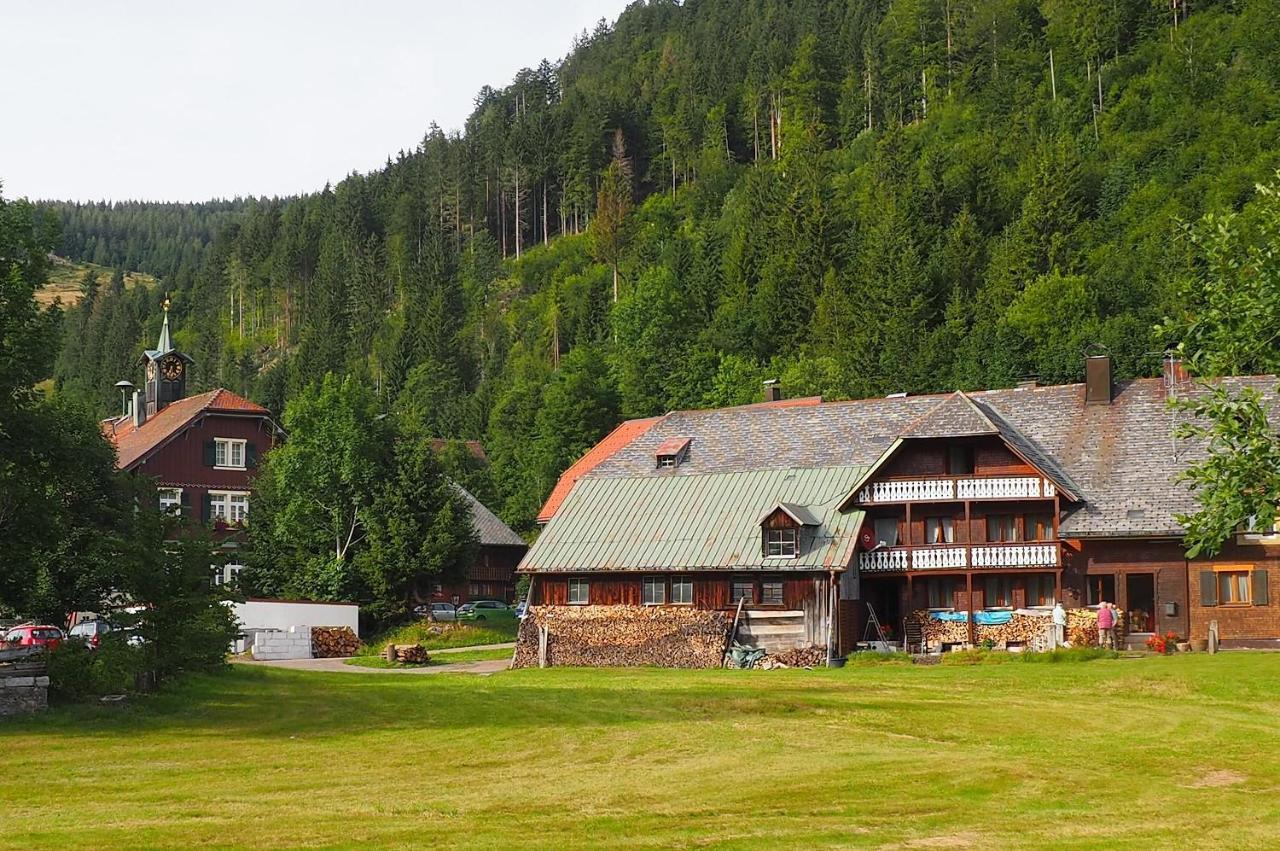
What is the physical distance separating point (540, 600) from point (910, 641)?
1253 centimetres

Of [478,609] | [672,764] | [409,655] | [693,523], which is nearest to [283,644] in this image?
[409,655]

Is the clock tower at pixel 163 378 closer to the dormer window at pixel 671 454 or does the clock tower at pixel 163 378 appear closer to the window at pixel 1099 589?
the dormer window at pixel 671 454

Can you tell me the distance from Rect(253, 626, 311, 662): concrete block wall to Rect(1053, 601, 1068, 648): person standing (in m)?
27.7

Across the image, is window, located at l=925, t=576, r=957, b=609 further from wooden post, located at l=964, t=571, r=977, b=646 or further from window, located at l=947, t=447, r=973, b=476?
window, located at l=947, t=447, r=973, b=476

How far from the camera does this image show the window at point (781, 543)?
1973 inches

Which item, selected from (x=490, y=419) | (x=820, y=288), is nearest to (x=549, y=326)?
(x=490, y=419)

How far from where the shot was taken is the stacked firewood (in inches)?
1922

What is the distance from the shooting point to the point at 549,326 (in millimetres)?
158875

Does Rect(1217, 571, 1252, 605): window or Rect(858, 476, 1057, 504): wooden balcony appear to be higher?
Rect(858, 476, 1057, 504): wooden balcony

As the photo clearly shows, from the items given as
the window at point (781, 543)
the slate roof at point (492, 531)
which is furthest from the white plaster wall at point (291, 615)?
the slate roof at point (492, 531)

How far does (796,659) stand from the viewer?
49.0m

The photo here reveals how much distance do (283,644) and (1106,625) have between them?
97.6 ft

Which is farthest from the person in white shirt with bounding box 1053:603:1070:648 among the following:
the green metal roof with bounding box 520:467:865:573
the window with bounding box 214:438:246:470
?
the window with bounding box 214:438:246:470

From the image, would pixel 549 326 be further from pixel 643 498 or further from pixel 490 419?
pixel 643 498
